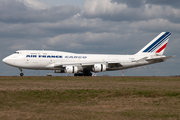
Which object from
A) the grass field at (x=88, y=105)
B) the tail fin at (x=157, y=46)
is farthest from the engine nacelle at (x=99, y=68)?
the grass field at (x=88, y=105)

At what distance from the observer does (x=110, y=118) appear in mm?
Answer: 16875

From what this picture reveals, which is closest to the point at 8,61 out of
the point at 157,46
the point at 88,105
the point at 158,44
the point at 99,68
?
the point at 99,68

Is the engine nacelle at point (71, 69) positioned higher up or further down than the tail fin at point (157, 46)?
further down

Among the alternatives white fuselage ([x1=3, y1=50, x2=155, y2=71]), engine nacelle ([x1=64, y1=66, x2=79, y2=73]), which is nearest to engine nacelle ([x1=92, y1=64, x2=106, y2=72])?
white fuselage ([x1=3, y1=50, x2=155, y2=71])

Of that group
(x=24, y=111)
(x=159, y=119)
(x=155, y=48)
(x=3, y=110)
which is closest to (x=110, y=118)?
(x=159, y=119)

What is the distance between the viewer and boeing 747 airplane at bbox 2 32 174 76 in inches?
2012

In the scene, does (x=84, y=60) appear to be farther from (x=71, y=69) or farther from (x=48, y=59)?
(x=48, y=59)

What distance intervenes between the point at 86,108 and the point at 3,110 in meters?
5.68

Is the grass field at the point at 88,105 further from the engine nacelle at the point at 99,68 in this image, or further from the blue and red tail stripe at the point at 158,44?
the blue and red tail stripe at the point at 158,44

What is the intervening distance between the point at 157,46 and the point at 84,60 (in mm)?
16602

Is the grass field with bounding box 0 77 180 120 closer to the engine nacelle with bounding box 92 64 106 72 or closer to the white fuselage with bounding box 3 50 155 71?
the white fuselage with bounding box 3 50 155 71

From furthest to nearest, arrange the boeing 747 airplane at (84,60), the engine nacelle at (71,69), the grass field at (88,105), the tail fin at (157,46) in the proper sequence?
1. the tail fin at (157,46)
2. the engine nacelle at (71,69)
3. the boeing 747 airplane at (84,60)
4. the grass field at (88,105)

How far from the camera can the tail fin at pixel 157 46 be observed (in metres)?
60.5

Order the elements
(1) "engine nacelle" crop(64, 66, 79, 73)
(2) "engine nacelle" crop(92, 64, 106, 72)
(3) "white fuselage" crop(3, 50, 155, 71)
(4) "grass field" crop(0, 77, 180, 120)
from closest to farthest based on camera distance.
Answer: (4) "grass field" crop(0, 77, 180, 120) < (3) "white fuselage" crop(3, 50, 155, 71) < (1) "engine nacelle" crop(64, 66, 79, 73) < (2) "engine nacelle" crop(92, 64, 106, 72)
